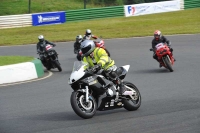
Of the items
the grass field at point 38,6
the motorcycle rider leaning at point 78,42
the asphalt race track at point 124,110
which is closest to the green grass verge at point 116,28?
the grass field at point 38,6

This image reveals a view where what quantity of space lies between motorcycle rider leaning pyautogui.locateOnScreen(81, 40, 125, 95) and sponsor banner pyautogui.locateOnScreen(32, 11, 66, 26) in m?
29.2

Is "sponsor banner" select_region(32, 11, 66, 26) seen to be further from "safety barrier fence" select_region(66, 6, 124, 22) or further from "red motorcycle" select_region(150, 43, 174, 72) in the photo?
"red motorcycle" select_region(150, 43, 174, 72)

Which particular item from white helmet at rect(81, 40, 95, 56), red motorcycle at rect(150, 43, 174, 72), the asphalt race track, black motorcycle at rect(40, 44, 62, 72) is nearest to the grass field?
black motorcycle at rect(40, 44, 62, 72)

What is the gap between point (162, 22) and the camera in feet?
125

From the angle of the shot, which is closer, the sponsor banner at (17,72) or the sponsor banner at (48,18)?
the sponsor banner at (17,72)

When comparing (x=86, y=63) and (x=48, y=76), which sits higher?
(x=86, y=63)

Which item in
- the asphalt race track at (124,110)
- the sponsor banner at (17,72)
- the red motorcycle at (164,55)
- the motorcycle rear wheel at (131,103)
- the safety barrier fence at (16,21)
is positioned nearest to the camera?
the asphalt race track at (124,110)

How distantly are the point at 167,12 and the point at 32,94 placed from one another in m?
32.7

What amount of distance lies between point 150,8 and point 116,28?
8488mm

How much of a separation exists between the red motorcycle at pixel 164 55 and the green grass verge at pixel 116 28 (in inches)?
547

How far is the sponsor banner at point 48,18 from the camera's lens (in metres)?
38.3

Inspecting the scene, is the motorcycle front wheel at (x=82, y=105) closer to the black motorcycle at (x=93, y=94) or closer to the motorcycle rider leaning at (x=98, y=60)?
the black motorcycle at (x=93, y=94)

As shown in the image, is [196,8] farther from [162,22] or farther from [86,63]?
[86,63]

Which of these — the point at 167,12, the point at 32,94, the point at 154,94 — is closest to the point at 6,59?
the point at 32,94
